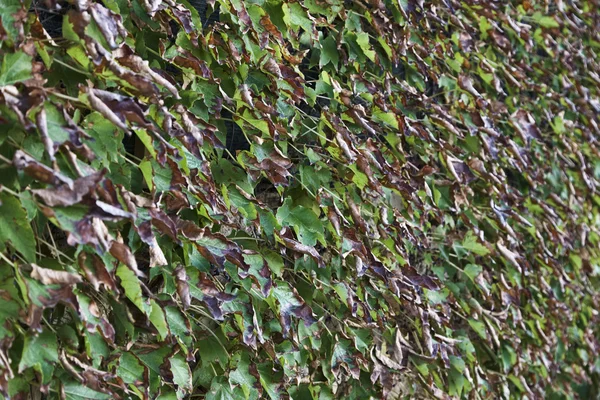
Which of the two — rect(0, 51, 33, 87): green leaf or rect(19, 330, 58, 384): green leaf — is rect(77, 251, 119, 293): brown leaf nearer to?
rect(19, 330, 58, 384): green leaf

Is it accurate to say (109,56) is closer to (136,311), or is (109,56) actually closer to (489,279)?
(136,311)

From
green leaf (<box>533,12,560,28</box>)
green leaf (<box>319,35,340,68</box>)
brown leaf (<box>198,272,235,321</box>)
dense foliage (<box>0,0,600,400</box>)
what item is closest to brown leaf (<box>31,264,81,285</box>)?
dense foliage (<box>0,0,600,400</box>)

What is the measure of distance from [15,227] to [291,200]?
29.2 inches

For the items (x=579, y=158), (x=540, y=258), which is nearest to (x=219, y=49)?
(x=540, y=258)

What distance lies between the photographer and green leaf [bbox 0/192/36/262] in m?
1.21

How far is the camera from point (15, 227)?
123cm

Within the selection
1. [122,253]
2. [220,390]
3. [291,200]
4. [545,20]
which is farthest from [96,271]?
[545,20]

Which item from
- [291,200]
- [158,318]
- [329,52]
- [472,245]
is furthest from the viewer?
[472,245]

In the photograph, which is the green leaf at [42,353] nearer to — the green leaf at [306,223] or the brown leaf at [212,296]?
the brown leaf at [212,296]

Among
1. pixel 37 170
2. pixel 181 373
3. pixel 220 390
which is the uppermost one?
pixel 37 170

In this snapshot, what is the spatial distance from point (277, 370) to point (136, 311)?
0.41m

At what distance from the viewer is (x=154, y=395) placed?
5.04 feet

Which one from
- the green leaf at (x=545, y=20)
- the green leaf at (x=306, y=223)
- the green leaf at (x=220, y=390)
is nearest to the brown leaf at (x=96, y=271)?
the green leaf at (x=220, y=390)

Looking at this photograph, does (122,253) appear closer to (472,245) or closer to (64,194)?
(64,194)
